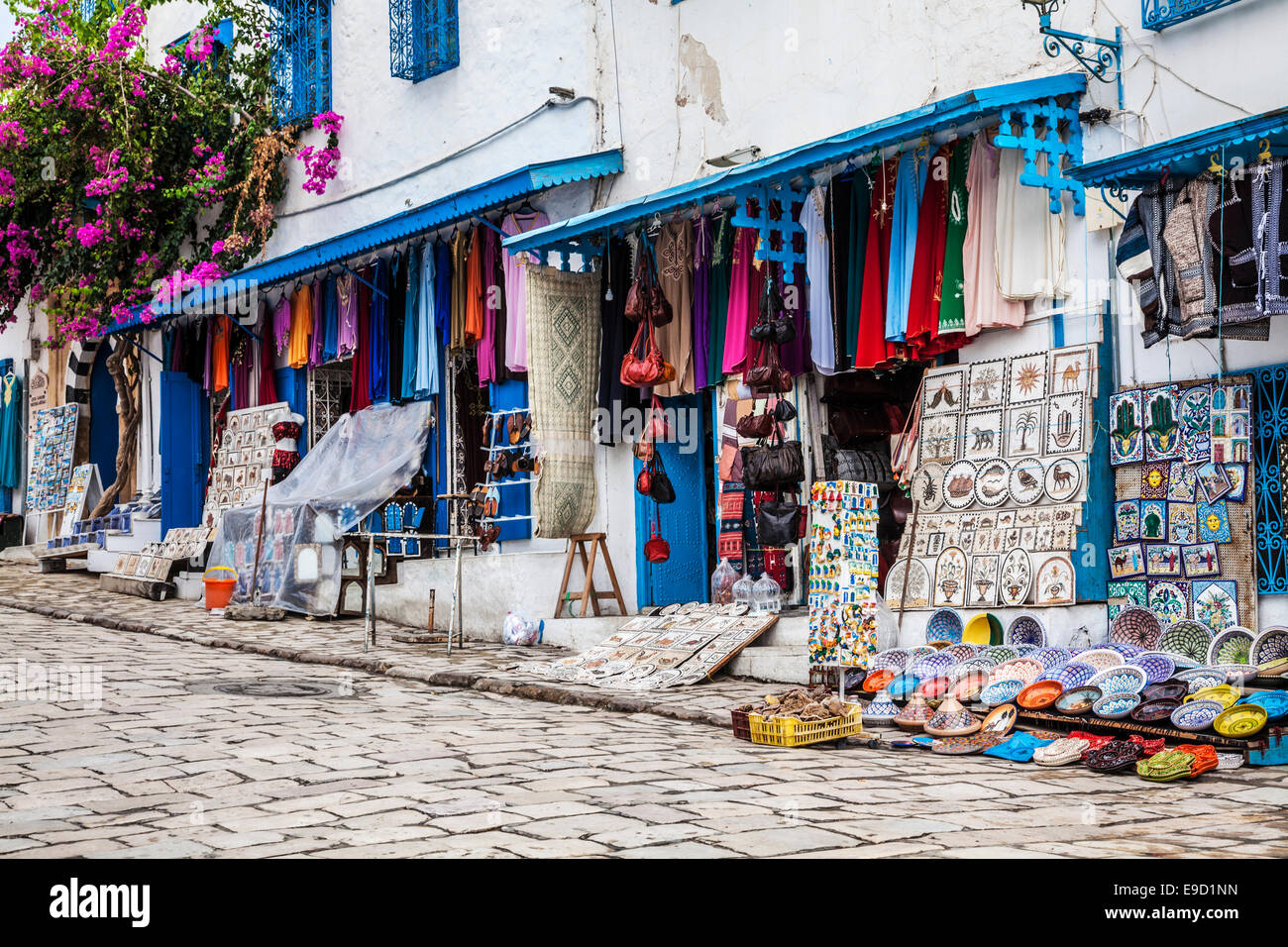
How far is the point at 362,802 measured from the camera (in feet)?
16.9

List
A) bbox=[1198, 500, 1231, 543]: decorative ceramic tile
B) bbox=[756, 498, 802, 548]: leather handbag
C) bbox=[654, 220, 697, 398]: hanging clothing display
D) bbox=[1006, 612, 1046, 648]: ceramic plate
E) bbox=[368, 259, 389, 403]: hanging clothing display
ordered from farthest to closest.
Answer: bbox=[368, 259, 389, 403]: hanging clothing display → bbox=[654, 220, 697, 398]: hanging clothing display → bbox=[756, 498, 802, 548]: leather handbag → bbox=[1006, 612, 1046, 648]: ceramic plate → bbox=[1198, 500, 1231, 543]: decorative ceramic tile

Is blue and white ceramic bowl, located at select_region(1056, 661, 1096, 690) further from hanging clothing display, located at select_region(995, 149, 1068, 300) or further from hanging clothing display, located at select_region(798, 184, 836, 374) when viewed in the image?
hanging clothing display, located at select_region(798, 184, 836, 374)

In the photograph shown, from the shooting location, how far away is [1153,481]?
811 centimetres

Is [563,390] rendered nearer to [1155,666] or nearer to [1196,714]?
[1155,666]

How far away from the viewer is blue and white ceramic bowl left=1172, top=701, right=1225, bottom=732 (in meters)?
6.42

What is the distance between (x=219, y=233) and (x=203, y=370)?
5.80ft

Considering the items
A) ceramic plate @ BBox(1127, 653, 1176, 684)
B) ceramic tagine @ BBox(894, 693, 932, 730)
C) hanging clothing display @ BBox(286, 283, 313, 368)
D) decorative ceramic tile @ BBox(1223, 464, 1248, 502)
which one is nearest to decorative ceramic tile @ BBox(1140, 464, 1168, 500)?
decorative ceramic tile @ BBox(1223, 464, 1248, 502)

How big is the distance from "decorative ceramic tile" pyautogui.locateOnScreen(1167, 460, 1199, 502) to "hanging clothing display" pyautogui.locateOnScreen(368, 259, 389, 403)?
27.6 ft

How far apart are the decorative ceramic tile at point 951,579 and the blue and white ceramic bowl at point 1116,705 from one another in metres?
1.95

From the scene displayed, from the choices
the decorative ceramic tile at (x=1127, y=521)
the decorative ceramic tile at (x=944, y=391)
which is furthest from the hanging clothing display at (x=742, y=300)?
the decorative ceramic tile at (x=1127, y=521)

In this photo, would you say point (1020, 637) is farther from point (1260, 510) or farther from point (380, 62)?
point (380, 62)

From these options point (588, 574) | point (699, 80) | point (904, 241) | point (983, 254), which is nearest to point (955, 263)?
point (983, 254)

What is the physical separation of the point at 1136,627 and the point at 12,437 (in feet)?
60.1
